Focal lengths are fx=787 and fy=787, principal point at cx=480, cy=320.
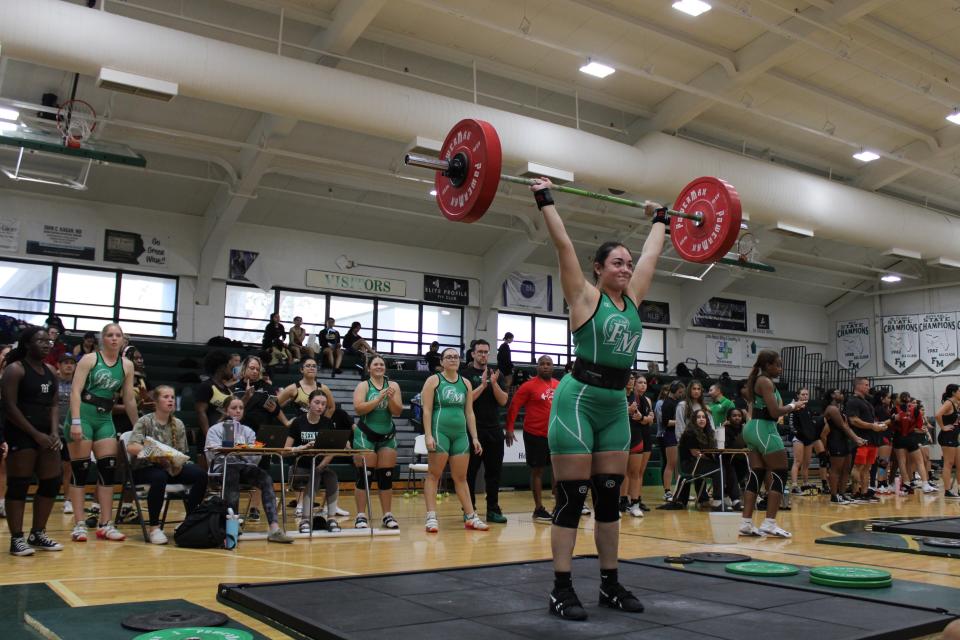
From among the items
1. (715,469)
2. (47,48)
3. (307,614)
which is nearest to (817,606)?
(307,614)

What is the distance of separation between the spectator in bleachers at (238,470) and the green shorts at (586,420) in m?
2.90

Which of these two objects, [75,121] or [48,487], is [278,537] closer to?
[48,487]

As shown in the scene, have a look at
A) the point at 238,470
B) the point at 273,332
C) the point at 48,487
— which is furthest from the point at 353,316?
the point at 48,487

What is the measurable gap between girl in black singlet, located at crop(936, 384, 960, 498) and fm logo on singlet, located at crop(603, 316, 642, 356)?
7992 millimetres

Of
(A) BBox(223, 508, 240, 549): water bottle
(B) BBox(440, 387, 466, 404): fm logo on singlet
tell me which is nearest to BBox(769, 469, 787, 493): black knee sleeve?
(B) BBox(440, 387, 466, 404): fm logo on singlet

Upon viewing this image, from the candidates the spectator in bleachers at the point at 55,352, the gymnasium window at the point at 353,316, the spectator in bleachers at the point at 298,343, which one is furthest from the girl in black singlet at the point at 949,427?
the spectator in bleachers at the point at 55,352

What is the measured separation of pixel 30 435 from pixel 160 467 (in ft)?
3.58

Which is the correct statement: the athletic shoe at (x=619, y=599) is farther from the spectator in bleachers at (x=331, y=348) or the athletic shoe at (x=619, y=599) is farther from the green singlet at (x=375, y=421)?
the spectator in bleachers at (x=331, y=348)

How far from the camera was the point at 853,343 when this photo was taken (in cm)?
2333

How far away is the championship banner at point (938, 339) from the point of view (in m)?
21.0

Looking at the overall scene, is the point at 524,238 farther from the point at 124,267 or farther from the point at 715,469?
the point at 715,469

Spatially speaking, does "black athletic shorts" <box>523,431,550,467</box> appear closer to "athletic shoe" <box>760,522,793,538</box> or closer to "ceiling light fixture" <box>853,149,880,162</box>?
"athletic shoe" <box>760,522,793,538</box>

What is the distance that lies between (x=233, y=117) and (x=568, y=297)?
10189mm

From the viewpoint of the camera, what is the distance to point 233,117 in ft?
39.7
